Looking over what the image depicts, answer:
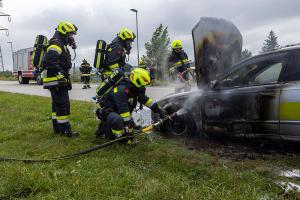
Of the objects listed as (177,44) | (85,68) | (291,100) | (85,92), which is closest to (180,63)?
(177,44)

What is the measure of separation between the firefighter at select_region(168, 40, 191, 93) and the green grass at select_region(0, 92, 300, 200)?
4.55m

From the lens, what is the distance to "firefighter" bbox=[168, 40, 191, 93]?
957 centimetres

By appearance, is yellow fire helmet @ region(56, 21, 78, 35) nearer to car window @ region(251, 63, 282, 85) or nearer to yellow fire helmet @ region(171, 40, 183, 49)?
car window @ region(251, 63, 282, 85)

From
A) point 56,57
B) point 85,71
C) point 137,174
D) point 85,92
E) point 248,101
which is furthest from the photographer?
point 85,71

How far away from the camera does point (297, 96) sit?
397cm

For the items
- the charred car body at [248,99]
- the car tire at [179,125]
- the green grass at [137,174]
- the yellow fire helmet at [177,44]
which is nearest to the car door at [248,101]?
the charred car body at [248,99]

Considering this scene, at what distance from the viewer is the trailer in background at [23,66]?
26141 mm

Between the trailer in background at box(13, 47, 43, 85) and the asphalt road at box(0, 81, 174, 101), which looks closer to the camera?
the asphalt road at box(0, 81, 174, 101)

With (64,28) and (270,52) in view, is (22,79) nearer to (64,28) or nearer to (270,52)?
(64,28)

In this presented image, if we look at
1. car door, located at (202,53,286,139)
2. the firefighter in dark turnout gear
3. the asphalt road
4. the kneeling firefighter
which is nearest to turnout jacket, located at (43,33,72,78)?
the firefighter in dark turnout gear

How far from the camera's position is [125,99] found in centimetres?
522

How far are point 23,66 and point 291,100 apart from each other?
2649cm

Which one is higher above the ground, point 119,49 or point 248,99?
point 119,49

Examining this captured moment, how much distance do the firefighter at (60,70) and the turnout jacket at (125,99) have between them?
0.93 metres
